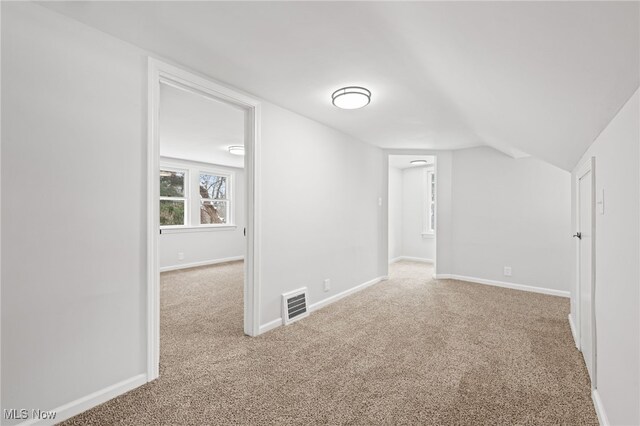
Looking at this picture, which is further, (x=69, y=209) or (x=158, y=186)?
(x=158, y=186)

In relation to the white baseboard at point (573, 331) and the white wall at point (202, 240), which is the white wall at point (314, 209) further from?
the white wall at point (202, 240)

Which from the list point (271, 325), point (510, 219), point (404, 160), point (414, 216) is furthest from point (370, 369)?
point (414, 216)

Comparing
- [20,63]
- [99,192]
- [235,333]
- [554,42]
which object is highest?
[20,63]

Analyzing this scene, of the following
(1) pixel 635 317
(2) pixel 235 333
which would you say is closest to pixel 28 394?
(2) pixel 235 333

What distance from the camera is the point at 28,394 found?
5.17 ft

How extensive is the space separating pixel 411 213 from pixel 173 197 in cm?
539

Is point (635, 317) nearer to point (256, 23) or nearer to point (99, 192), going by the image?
point (256, 23)

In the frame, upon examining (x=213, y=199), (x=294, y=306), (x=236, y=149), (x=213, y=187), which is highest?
(x=236, y=149)

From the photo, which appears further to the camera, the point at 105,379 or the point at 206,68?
the point at 206,68

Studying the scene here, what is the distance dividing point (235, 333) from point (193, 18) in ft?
8.29

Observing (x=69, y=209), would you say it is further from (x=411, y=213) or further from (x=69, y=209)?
(x=411, y=213)

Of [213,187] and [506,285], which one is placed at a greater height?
[213,187]

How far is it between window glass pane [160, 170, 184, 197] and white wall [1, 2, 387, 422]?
15.5 ft

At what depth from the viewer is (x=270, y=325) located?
2.93 metres
